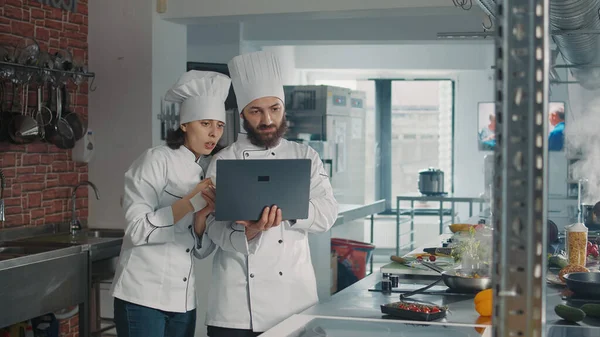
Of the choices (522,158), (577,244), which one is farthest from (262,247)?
(522,158)

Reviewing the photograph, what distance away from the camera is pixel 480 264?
266 cm

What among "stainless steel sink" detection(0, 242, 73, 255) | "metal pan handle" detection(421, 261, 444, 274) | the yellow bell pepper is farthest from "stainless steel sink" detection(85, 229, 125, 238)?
the yellow bell pepper

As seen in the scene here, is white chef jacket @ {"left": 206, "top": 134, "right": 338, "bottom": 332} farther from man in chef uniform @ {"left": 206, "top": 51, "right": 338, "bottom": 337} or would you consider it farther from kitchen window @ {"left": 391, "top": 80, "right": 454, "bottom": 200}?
kitchen window @ {"left": 391, "top": 80, "right": 454, "bottom": 200}

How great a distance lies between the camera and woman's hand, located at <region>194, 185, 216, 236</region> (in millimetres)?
2807

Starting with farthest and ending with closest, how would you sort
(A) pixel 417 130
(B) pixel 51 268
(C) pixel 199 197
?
(A) pixel 417 130 → (B) pixel 51 268 → (C) pixel 199 197

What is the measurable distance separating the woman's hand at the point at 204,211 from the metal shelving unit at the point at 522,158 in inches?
86.1

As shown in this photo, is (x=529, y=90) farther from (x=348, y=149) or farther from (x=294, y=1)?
(x=348, y=149)

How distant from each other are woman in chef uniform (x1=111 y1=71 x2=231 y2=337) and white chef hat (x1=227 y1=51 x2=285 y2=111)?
0.50 feet

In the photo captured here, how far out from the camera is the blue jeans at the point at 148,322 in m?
2.90

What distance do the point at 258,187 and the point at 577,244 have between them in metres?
1.20

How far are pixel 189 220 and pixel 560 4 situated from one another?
1563mm

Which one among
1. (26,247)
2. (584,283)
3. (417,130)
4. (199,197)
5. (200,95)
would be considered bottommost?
(26,247)

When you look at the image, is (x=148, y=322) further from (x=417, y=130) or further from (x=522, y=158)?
(x=417, y=130)

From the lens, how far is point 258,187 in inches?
102
